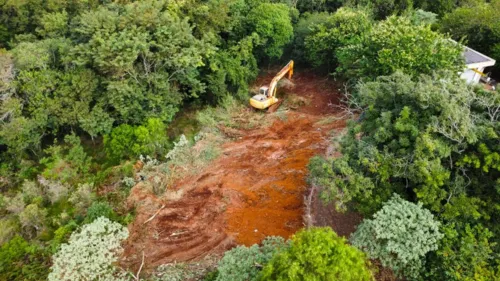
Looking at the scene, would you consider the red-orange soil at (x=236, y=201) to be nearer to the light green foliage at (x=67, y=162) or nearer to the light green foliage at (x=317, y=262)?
the light green foliage at (x=67, y=162)

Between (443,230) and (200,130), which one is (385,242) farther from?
(200,130)

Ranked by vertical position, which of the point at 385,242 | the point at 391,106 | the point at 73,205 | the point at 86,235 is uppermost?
the point at 391,106

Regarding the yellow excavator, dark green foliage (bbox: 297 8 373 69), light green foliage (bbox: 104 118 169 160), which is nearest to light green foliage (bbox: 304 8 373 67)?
dark green foliage (bbox: 297 8 373 69)

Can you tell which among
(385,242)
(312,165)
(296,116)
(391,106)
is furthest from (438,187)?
(296,116)

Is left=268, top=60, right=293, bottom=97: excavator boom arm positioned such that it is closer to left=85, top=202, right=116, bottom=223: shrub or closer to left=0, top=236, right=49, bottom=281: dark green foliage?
left=85, top=202, right=116, bottom=223: shrub

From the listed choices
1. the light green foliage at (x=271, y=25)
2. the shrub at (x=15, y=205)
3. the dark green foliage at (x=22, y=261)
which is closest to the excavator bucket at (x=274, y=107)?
the light green foliage at (x=271, y=25)
